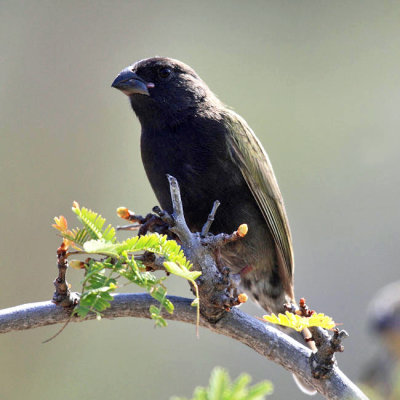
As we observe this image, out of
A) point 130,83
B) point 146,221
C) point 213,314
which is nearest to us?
point 213,314

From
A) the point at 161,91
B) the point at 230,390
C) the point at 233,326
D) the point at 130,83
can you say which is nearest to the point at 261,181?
the point at 161,91

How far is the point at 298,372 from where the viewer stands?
2.93 m

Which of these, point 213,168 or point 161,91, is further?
point 161,91

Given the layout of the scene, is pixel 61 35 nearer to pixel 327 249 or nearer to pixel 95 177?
pixel 95 177

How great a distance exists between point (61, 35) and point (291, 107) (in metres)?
2.81

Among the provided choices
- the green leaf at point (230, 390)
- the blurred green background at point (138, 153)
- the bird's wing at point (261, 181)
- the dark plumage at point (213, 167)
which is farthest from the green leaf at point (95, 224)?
the blurred green background at point (138, 153)

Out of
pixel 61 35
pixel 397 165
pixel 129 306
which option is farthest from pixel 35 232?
pixel 129 306

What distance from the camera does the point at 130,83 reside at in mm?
4258

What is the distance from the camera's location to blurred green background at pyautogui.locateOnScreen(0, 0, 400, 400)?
24.8ft

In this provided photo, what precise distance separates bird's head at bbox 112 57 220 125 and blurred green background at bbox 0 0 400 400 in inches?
115

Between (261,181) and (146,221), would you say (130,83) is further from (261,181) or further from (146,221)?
(146,221)

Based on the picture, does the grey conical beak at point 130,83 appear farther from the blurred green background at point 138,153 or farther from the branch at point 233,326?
the blurred green background at point 138,153

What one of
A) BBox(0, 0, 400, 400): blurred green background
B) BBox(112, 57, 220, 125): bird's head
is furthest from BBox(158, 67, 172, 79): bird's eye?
BBox(0, 0, 400, 400): blurred green background

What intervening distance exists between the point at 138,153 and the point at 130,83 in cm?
401
